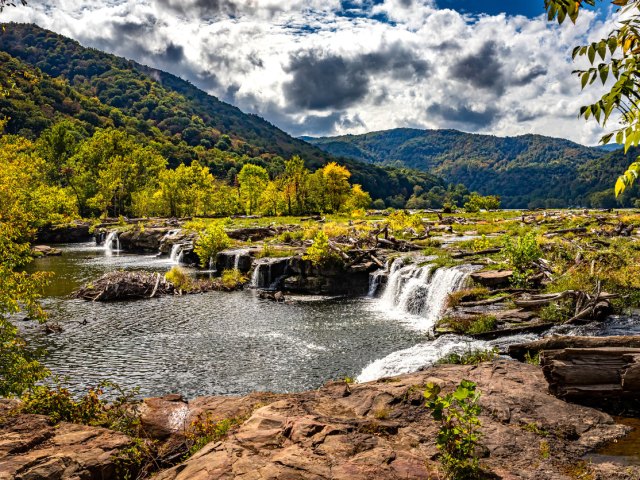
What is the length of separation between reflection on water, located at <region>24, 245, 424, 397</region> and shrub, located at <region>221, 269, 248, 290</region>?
255cm

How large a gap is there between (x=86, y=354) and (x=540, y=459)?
19.7m

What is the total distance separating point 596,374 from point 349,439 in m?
5.97

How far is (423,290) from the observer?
88.3 feet

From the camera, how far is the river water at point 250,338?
54.5ft

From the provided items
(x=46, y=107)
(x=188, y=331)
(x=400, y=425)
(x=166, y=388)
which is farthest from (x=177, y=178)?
(x=46, y=107)

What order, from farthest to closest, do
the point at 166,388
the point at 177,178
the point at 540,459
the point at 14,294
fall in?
the point at 177,178
the point at 166,388
the point at 14,294
the point at 540,459

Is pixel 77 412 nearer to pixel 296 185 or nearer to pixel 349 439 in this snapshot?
pixel 349 439

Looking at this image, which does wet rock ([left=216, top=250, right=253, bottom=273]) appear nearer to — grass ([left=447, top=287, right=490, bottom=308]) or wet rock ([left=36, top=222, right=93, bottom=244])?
grass ([left=447, top=287, right=490, bottom=308])

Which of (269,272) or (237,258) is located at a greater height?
(237,258)

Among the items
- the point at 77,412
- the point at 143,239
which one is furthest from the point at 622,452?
the point at 143,239

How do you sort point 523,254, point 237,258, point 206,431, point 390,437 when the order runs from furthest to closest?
point 237,258 < point 523,254 < point 206,431 < point 390,437

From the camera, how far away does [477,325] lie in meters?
17.9

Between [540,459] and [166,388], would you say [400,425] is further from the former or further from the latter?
[166,388]

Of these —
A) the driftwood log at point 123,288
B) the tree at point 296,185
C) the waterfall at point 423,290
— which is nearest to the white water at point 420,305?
the waterfall at point 423,290
